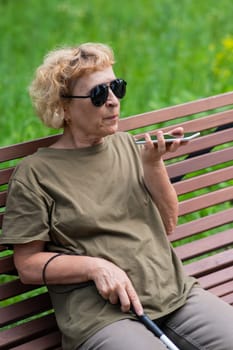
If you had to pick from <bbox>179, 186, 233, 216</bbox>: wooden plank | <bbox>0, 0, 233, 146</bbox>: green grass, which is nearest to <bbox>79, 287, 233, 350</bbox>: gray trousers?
<bbox>179, 186, 233, 216</bbox>: wooden plank

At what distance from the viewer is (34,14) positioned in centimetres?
1043

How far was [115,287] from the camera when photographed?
3.20 m

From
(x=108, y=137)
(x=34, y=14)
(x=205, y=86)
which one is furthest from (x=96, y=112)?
(x=34, y=14)

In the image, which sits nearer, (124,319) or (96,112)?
(124,319)

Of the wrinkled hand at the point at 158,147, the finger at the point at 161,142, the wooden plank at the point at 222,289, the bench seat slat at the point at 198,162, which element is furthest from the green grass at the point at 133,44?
the finger at the point at 161,142

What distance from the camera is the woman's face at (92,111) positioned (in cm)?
343

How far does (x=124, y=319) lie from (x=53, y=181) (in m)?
0.56

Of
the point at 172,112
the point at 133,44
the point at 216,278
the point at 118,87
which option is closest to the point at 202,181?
the point at 172,112

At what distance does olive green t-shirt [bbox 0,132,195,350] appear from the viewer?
10.7 feet

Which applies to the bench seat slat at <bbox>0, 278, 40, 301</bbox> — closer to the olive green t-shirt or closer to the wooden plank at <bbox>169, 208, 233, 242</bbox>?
the olive green t-shirt

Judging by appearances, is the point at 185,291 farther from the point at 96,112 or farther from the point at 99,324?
the point at 96,112

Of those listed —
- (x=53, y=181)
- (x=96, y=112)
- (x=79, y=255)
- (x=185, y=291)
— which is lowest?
(x=185, y=291)

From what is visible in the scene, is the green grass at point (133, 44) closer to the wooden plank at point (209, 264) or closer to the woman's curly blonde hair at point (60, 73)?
the wooden plank at point (209, 264)

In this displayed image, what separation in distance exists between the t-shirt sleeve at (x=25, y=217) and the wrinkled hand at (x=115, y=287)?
0.23 m
